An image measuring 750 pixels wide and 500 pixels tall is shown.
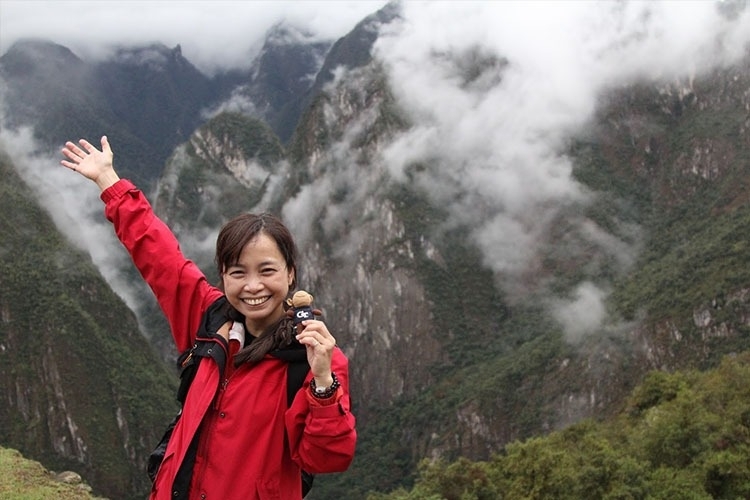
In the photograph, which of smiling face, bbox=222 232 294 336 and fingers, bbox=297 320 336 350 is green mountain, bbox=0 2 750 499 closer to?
smiling face, bbox=222 232 294 336

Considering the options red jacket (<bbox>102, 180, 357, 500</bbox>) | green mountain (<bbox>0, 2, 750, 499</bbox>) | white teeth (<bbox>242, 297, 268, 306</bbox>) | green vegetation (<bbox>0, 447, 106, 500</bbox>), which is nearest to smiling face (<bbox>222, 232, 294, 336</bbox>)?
white teeth (<bbox>242, 297, 268, 306</bbox>)

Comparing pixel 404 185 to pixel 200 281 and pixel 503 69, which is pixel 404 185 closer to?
pixel 503 69

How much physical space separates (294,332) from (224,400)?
0.46 meters

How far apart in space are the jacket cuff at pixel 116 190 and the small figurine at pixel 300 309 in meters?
1.26

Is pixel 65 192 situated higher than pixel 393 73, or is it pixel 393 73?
pixel 393 73

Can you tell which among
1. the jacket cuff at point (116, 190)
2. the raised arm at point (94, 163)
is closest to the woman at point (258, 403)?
the jacket cuff at point (116, 190)

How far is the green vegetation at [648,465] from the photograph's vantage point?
14.5 meters

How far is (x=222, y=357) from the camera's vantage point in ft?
11.1

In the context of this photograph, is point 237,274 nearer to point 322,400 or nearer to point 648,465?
point 322,400

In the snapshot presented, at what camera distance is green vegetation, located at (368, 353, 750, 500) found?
571 inches

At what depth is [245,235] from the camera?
3471 mm

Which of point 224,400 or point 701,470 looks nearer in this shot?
point 224,400

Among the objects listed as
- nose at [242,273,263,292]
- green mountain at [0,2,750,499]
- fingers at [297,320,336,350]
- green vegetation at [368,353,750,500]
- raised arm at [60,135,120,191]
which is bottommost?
fingers at [297,320,336,350]

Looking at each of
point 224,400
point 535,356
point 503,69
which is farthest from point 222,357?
point 503,69
